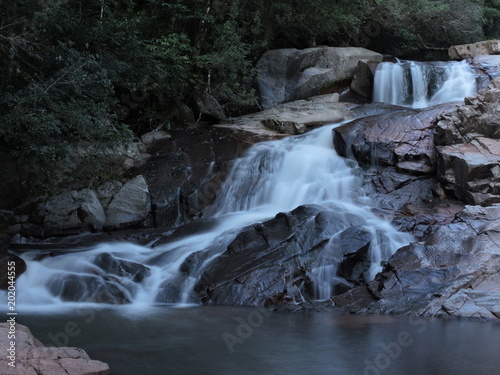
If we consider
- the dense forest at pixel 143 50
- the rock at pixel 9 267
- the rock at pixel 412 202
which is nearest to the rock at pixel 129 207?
the dense forest at pixel 143 50

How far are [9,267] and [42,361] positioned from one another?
4793mm

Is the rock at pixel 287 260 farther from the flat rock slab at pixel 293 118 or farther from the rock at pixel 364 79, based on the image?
the rock at pixel 364 79

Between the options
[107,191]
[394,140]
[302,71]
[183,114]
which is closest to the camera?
[107,191]

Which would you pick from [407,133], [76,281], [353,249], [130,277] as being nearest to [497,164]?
[407,133]

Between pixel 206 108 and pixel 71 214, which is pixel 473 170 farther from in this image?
pixel 71 214

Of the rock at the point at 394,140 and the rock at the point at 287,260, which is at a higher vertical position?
the rock at the point at 394,140

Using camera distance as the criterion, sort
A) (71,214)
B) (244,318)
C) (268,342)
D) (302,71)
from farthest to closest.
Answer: (302,71) → (71,214) → (244,318) → (268,342)

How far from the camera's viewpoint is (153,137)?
13.9 meters

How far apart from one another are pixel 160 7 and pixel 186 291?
372 inches

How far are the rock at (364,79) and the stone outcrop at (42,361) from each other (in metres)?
14.3

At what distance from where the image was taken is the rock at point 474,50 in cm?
1758

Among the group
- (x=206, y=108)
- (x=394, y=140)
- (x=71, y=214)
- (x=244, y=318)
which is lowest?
(x=244, y=318)

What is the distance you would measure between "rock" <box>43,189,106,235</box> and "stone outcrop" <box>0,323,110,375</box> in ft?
21.4

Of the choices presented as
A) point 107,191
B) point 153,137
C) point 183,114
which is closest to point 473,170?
point 107,191
